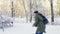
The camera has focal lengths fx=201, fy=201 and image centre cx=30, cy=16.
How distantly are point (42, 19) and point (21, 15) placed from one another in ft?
132

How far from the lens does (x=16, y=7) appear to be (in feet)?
159

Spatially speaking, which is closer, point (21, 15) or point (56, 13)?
point (56, 13)

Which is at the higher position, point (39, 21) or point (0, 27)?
point (39, 21)

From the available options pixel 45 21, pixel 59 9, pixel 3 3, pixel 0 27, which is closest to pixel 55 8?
pixel 59 9

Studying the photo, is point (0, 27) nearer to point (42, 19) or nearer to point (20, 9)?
point (42, 19)

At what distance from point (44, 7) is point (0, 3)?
10262mm

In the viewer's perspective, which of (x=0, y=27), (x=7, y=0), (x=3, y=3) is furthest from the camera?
(x=3, y=3)

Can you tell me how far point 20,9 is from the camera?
48.2 m

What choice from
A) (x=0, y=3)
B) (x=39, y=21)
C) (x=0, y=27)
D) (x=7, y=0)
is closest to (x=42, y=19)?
(x=39, y=21)

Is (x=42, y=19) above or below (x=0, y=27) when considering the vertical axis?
above

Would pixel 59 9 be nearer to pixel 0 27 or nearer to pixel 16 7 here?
pixel 16 7

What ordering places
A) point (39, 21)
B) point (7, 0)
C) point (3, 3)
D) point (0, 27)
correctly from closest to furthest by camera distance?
point (39, 21) → point (0, 27) → point (7, 0) → point (3, 3)

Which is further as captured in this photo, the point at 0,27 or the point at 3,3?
the point at 3,3

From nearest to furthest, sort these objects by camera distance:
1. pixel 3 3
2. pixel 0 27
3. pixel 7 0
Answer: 1. pixel 0 27
2. pixel 7 0
3. pixel 3 3
